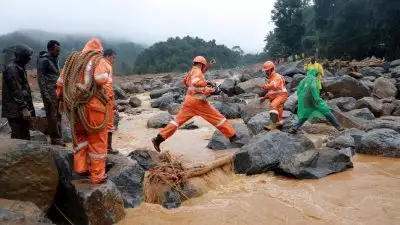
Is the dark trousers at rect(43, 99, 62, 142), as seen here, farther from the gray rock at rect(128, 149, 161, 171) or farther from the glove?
the gray rock at rect(128, 149, 161, 171)

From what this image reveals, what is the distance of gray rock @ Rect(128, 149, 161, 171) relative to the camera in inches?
229

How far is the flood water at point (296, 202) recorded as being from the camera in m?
4.28

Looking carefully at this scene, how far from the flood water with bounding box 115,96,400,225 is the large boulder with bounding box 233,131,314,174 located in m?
0.16

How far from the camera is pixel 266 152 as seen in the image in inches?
236

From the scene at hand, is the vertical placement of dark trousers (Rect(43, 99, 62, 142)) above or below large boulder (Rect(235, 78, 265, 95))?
above

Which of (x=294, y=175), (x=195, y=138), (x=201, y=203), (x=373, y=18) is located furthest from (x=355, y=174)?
(x=373, y=18)

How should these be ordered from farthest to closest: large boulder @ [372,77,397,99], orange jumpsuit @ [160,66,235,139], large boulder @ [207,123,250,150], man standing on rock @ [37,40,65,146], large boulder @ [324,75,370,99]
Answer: large boulder @ [372,77,397,99] < large boulder @ [324,75,370,99] < large boulder @ [207,123,250,150] < orange jumpsuit @ [160,66,235,139] < man standing on rock @ [37,40,65,146]

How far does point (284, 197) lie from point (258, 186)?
498 mm

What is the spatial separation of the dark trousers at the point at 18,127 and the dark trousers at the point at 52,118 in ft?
1.68

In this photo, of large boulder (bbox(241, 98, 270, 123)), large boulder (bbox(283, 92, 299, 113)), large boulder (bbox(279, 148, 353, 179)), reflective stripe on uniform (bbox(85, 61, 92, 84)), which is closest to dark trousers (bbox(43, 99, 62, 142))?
reflective stripe on uniform (bbox(85, 61, 92, 84))

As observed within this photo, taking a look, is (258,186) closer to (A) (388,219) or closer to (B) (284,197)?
(B) (284,197)

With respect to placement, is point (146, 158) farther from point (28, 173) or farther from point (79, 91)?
point (28, 173)

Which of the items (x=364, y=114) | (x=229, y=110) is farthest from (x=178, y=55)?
(x=364, y=114)

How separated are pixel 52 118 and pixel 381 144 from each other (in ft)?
17.2
